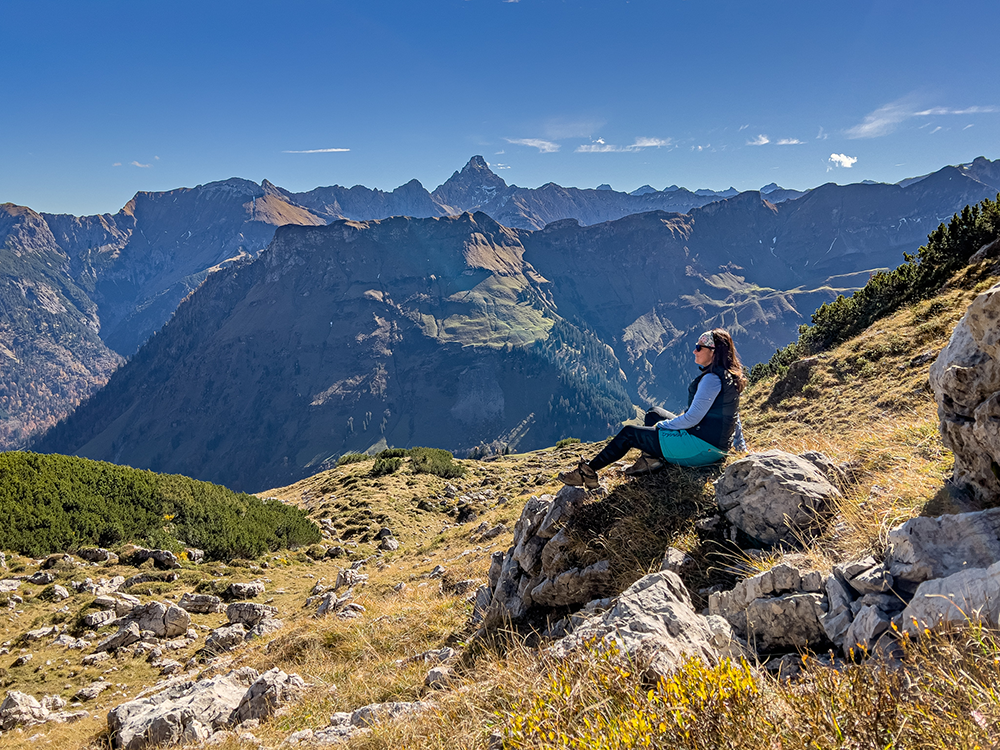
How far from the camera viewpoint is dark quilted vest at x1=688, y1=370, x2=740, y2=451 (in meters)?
8.26

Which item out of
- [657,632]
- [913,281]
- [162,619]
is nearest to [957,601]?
[657,632]

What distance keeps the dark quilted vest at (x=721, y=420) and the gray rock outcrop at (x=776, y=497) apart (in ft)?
4.58

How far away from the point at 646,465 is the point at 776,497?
2708mm

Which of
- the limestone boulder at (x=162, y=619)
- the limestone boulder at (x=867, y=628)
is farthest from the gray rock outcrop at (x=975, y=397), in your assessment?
the limestone boulder at (x=162, y=619)

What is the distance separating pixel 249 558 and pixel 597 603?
65.1 ft

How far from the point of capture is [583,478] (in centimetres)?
881

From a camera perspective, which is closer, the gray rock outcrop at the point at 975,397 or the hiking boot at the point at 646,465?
the gray rock outcrop at the point at 975,397

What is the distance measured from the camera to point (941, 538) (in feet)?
13.2

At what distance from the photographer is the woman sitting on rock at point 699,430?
8.27m

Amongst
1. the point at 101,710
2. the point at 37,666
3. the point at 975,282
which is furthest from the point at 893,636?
the point at 975,282

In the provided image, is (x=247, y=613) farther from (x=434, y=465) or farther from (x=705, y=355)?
(x=434, y=465)

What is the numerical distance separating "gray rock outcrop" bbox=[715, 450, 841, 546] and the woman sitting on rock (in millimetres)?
1410

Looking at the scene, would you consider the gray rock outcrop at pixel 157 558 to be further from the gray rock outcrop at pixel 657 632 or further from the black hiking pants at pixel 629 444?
the gray rock outcrop at pixel 657 632

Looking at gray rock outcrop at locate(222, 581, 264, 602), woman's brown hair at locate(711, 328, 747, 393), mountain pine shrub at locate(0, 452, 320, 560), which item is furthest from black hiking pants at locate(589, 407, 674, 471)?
mountain pine shrub at locate(0, 452, 320, 560)
